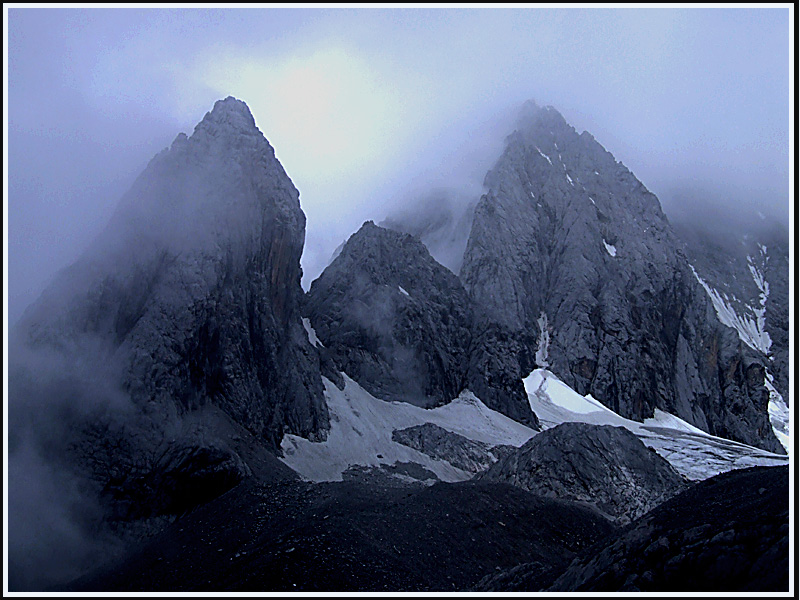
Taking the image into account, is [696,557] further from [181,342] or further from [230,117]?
[230,117]

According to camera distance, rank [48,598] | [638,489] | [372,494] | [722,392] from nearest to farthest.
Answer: [48,598] < [372,494] < [638,489] < [722,392]

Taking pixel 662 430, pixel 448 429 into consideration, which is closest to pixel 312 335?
pixel 448 429

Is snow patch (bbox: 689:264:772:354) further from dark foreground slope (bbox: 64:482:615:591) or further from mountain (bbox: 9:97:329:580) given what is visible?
dark foreground slope (bbox: 64:482:615:591)

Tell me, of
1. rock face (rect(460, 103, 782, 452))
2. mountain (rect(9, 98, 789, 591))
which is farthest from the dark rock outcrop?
rock face (rect(460, 103, 782, 452))

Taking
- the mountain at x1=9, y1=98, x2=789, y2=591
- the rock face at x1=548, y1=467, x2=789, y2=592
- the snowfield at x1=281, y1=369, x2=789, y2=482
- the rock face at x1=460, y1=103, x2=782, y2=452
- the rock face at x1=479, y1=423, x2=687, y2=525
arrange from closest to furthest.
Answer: the rock face at x1=548, y1=467, x2=789, y2=592 < the mountain at x1=9, y1=98, x2=789, y2=591 < the rock face at x1=479, y1=423, x2=687, y2=525 < the snowfield at x1=281, y1=369, x2=789, y2=482 < the rock face at x1=460, y1=103, x2=782, y2=452

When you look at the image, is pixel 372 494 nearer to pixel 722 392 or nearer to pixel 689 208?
pixel 722 392

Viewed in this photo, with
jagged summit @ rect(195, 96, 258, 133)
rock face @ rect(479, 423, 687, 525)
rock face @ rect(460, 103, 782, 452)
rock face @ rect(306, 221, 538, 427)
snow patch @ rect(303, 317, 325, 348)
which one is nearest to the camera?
rock face @ rect(479, 423, 687, 525)

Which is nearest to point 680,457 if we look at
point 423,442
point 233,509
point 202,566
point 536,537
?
point 423,442
